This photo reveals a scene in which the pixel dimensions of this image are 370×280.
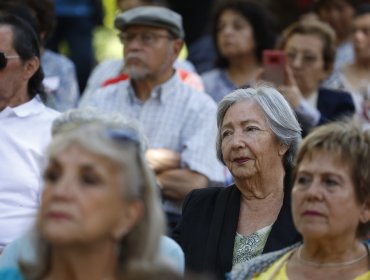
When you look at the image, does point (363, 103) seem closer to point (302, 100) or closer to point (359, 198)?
point (302, 100)

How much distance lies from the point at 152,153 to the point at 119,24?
1.12m

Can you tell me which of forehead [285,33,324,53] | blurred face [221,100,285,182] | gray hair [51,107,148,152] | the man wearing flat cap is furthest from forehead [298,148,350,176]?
forehead [285,33,324,53]

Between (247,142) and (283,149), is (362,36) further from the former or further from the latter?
(247,142)

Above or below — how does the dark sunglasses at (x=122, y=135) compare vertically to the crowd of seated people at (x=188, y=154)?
above

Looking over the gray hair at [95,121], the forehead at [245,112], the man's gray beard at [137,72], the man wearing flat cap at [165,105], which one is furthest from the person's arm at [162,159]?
the gray hair at [95,121]

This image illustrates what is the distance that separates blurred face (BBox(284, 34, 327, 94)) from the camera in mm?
8234

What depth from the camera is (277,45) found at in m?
8.60

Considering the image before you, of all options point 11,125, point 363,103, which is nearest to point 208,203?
point 11,125

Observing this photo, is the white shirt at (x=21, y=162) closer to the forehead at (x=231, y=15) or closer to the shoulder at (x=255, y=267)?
the shoulder at (x=255, y=267)

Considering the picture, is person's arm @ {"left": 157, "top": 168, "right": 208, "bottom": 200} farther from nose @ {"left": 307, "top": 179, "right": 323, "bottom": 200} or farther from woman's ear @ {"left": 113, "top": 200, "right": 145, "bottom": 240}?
woman's ear @ {"left": 113, "top": 200, "right": 145, "bottom": 240}

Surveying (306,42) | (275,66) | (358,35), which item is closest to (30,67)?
(275,66)

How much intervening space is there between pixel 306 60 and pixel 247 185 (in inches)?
121

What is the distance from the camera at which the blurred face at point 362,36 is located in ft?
29.6

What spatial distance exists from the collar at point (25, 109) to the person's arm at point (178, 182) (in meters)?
1.06
